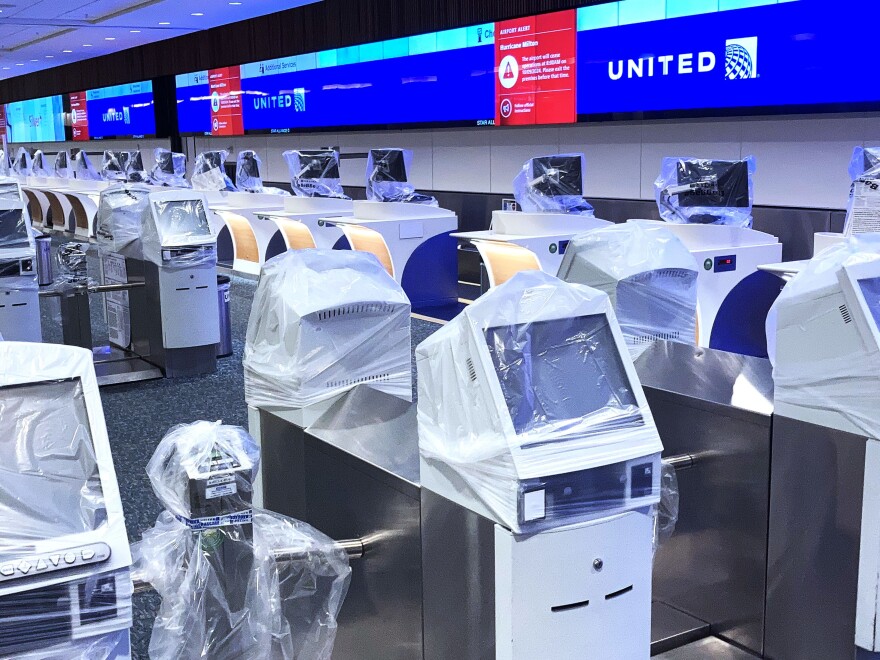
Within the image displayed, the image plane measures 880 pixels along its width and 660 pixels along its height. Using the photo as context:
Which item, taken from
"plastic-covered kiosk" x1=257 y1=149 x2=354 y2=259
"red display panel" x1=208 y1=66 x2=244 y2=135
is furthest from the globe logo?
"red display panel" x1=208 y1=66 x2=244 y2=135

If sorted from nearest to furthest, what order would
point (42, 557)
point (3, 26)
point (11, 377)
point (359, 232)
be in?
point (42, 557) < point (11, 377) < point (359, 232) < point (3, 26)

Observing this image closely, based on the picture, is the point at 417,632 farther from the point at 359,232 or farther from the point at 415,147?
the point at 415,147

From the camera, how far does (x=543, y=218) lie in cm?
700

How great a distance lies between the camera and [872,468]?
2156mm

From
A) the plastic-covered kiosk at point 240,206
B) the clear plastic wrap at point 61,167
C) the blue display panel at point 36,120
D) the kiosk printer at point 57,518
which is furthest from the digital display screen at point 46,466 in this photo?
the blue display panel at point 36,120

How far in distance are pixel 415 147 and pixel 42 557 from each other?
991 centimetres

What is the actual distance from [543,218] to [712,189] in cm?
131

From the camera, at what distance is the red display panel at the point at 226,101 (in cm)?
1358

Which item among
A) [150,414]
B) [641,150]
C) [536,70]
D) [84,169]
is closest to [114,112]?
[84,169]

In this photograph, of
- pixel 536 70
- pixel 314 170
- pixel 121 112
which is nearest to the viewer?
pixel 536 70

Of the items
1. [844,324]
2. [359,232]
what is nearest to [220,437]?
[844,324]

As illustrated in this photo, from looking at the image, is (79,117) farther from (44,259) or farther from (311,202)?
(311,202)

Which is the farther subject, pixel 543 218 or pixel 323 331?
pixel 543 218

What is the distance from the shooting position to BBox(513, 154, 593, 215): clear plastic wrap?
7074 mm
